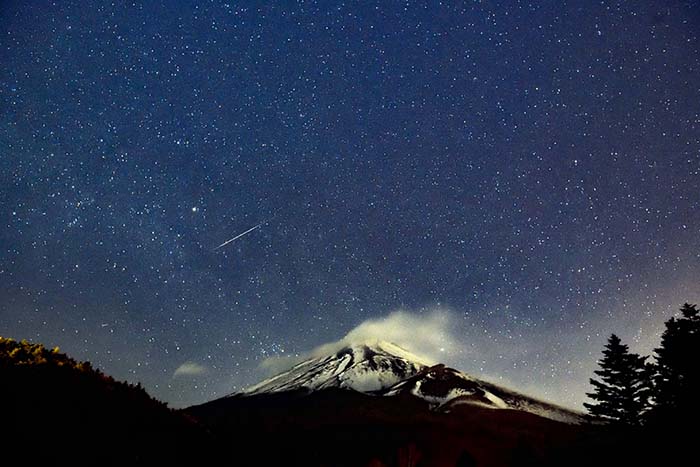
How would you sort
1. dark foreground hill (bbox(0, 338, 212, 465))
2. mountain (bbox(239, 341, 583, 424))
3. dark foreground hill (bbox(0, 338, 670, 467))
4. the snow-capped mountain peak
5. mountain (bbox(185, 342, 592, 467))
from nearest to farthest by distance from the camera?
dark foreground hill (bbox(0, 338, 212, 465))
dark foreground hill (bbox(0, 338, 670, 467))
mountain (bbox(185, 342, 592, 467))
mountain (bbox(239, 341, 583, 424))
the snow-capped mountain peak

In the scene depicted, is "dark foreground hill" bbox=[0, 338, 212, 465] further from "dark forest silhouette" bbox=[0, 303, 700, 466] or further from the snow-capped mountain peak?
the snow-capped mountain peak

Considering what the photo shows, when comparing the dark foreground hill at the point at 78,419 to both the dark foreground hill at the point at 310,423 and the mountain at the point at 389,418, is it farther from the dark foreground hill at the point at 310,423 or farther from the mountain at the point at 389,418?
the mountain at the point at 389,418

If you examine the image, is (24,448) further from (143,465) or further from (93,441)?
(143,465)

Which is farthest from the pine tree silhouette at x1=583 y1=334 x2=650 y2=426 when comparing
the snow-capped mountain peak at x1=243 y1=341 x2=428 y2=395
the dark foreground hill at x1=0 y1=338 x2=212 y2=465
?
the snow-capped mountain peak at x1=243 y1=341 x2=428 y2=395

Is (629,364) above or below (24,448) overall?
above

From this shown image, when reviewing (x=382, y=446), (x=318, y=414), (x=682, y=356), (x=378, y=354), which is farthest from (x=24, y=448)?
(x=378, y=354)

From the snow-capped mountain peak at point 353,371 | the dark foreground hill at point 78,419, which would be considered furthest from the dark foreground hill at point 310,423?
the snow-capped mountain peak at point 353,371
